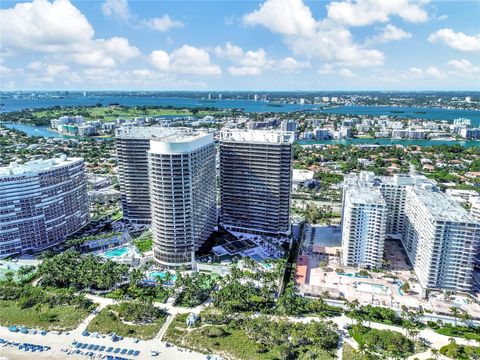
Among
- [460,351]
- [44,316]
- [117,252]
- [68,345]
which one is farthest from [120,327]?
[460,351]

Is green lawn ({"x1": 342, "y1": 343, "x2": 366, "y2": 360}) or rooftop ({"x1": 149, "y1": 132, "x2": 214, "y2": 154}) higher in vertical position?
rooftop ({"x1": 149, "y1": 132, "x2": 214, "y2": 154})

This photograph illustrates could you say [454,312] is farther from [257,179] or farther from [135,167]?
[135,167]

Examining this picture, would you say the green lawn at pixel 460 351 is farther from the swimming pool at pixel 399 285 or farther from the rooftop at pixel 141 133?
the rooftop at pixel 141 133

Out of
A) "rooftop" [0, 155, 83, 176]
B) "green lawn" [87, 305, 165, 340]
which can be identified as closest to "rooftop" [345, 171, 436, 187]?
"green lawn" [87, 305, 165, 340]

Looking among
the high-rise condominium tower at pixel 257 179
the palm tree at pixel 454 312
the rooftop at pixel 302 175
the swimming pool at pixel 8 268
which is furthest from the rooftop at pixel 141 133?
the palm tree at pixel 454 312

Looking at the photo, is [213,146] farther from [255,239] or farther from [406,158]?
[406,158]

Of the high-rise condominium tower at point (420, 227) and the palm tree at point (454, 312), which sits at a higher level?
the high-rise condominium tower at point (420, 227)

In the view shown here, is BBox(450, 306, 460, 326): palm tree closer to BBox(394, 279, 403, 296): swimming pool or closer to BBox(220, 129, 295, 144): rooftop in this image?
BBox(394, 279, 403, 296): swimming pool
